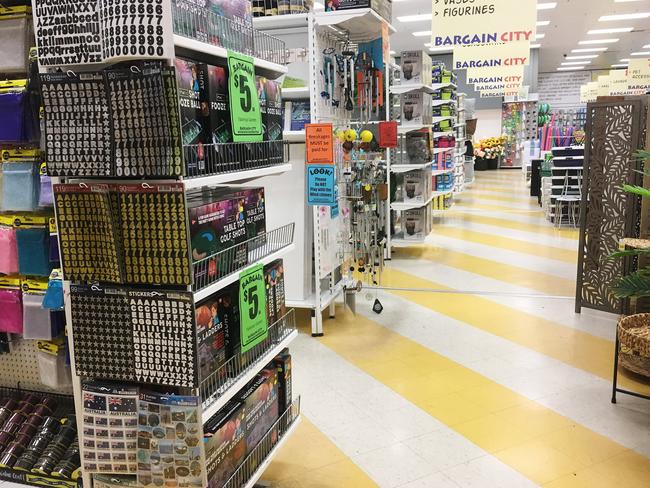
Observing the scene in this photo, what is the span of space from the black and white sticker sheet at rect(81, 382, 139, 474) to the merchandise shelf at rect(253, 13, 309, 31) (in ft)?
10.9

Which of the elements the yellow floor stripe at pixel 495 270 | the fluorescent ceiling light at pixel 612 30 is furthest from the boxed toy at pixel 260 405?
the fluorescent ceiling light at pixel 612 30

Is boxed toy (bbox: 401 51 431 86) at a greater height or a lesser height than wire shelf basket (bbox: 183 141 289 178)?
greater

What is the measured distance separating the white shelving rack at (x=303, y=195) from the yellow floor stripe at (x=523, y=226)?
527 centimetres

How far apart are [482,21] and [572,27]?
38.0ft

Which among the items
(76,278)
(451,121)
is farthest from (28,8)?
(451,121)

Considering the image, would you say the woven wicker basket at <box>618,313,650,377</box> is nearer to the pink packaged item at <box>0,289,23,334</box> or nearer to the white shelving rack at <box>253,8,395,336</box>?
the white shelving rack at <box>253,8,395,336</box>

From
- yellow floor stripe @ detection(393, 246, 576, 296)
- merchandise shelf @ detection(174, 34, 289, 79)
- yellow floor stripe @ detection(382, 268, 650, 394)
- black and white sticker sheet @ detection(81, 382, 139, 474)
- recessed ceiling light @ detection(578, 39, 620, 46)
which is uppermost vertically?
recessed ceiling light @ detection(578, 39, 620, 46)

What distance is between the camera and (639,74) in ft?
46.5

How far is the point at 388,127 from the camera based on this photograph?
5.01 m

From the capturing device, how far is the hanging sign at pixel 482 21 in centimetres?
633

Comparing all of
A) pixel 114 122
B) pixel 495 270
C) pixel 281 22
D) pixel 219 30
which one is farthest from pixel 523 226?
pixel 114 122

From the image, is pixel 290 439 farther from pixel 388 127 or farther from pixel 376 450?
pixel 388 127

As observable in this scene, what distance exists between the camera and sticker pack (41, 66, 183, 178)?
70.6 inches

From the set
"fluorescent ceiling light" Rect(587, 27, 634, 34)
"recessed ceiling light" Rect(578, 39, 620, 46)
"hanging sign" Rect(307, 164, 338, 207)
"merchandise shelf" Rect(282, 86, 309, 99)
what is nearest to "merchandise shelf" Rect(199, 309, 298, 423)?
"hanging sign" Rect(307, 164, 338, 207)
